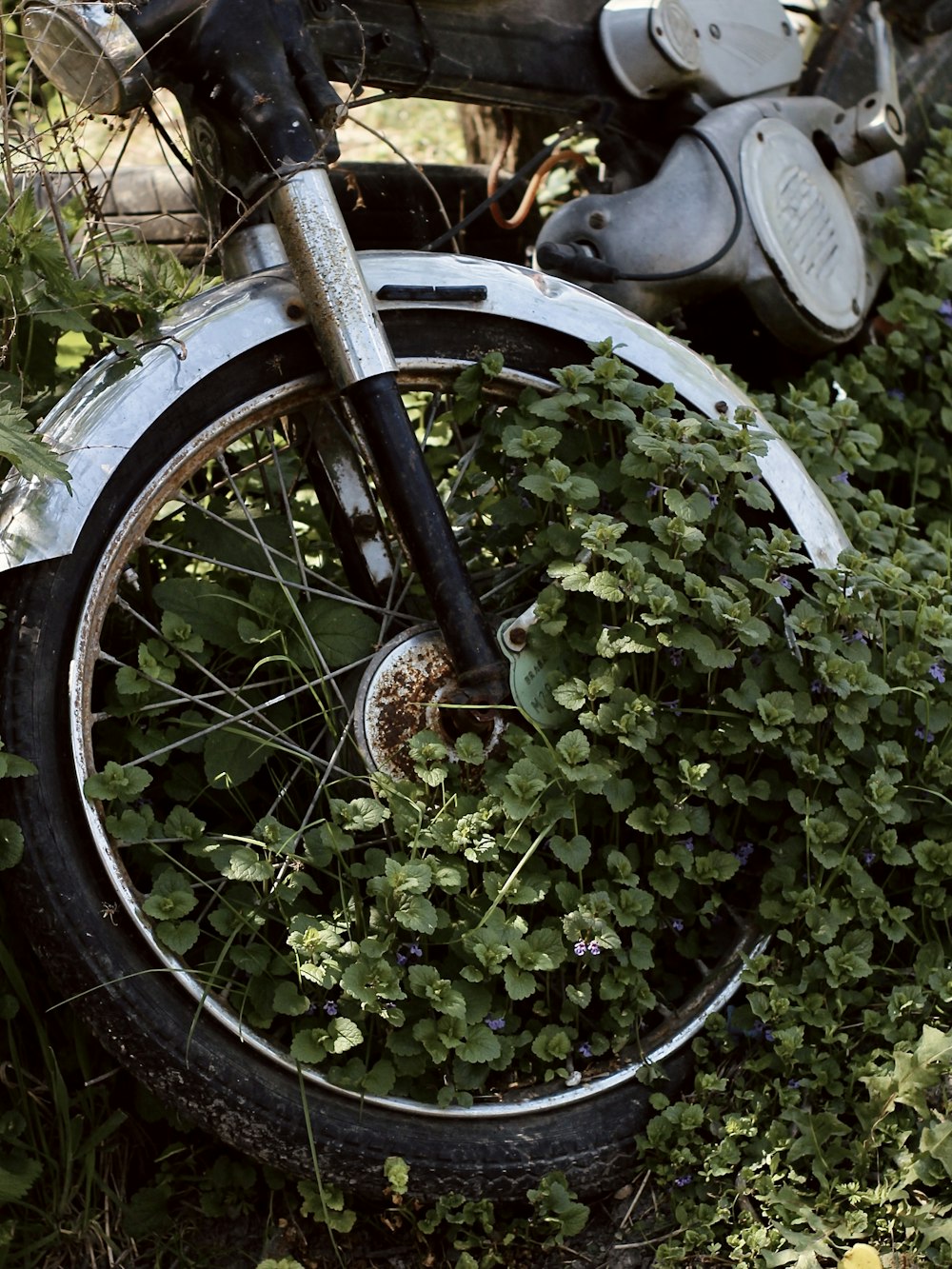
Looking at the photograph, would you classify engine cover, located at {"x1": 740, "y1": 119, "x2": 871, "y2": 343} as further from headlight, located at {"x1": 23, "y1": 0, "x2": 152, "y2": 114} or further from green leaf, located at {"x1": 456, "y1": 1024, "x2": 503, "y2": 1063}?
green leaf, located at {"x1": 456, "y1": 1024, "x2": 503, "y2": 1063}

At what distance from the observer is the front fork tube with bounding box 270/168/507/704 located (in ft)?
7.20

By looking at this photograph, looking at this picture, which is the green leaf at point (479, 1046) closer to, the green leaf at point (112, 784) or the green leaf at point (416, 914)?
the green leaf at point (416, 914)

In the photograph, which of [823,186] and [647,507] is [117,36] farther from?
[823,186]

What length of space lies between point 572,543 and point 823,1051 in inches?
34.1

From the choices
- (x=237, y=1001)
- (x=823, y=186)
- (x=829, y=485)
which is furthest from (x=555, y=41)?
(x=237, y=1001)

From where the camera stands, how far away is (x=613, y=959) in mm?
2275

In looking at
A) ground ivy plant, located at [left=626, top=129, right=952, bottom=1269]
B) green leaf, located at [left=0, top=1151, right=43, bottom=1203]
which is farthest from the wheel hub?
green leaf, located at [left=0, top=1151, right=43, bottom=1203]

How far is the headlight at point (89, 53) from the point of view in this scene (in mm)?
2152

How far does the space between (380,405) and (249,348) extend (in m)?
0.21

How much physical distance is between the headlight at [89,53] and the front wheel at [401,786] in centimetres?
44

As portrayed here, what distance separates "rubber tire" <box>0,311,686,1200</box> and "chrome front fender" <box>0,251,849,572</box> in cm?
3

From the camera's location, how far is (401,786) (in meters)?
2.20

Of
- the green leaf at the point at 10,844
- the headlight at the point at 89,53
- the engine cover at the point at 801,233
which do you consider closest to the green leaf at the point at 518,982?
the green leaf at the point at 10,844

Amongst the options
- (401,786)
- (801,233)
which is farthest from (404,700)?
(801,233)
